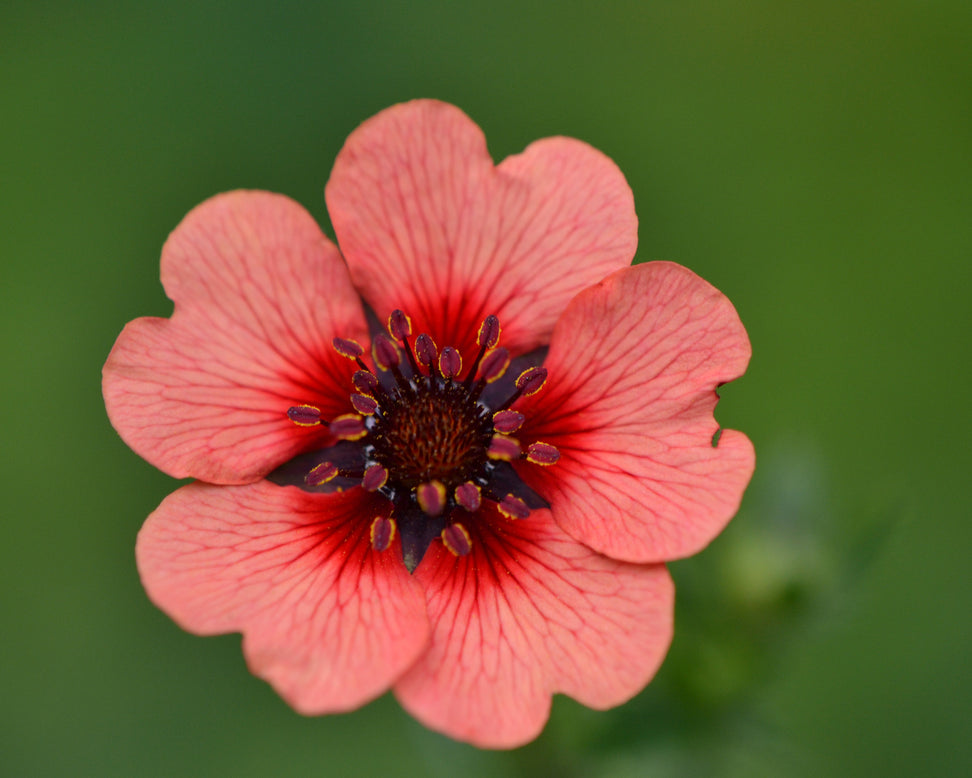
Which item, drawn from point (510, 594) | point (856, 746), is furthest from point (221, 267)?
point (856, 746)

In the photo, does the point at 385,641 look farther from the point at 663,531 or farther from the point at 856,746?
the point at 856,746

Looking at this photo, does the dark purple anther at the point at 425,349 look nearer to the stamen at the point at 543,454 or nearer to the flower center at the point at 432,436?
the flower center at the point at 432,436

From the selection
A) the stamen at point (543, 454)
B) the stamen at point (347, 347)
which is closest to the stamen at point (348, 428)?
the stamen at point (347, 347)

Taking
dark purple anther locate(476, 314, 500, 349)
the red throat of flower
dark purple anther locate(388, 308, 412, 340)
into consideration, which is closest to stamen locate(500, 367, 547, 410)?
the red throat of flower

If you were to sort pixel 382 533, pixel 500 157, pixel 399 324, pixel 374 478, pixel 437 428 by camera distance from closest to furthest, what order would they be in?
pixel 382 533 → pixel 374 478 → pixel 399 324 → pixel 437 428 → pixel 500 157

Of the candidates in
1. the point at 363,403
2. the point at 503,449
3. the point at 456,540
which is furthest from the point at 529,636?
the point at 363,403

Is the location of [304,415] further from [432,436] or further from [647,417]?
[647,417]
